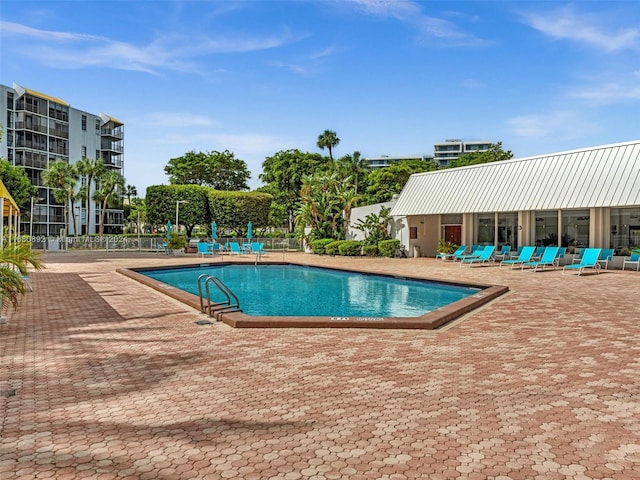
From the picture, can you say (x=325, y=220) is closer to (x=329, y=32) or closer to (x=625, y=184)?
(x=329, y=32)

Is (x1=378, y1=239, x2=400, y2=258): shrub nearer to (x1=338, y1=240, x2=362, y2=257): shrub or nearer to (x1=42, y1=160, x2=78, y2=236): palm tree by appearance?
(x1=338, y1=240, x2=362, y2=257): shrub

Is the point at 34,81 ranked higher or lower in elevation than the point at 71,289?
higher

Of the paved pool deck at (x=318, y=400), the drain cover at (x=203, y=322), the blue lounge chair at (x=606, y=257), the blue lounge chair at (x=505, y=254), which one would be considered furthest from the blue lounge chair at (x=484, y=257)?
the drain cover at (x=203, y=322)

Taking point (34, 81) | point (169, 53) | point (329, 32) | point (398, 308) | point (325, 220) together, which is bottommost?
point (398, 308)

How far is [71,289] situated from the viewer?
44.6 feet

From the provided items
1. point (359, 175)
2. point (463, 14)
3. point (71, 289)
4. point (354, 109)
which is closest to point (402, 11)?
point (463, 14)

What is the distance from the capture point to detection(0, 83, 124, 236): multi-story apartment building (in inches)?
2275

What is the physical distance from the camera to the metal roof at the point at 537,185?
1947 cm

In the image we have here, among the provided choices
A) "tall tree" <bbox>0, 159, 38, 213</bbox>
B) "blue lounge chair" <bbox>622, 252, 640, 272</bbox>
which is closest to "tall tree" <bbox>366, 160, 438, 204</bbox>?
"blue lounge chair" <bbox>622, 252, 640, 272</bbox>

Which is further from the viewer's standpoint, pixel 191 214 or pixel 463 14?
pixel 191 214

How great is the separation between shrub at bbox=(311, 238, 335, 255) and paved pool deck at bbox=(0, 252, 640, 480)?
22016 mm

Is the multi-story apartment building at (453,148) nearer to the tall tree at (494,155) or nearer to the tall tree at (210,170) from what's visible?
the tall tree at (494,155)

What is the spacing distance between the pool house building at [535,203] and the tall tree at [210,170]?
32118 mm

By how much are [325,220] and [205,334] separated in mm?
24634
